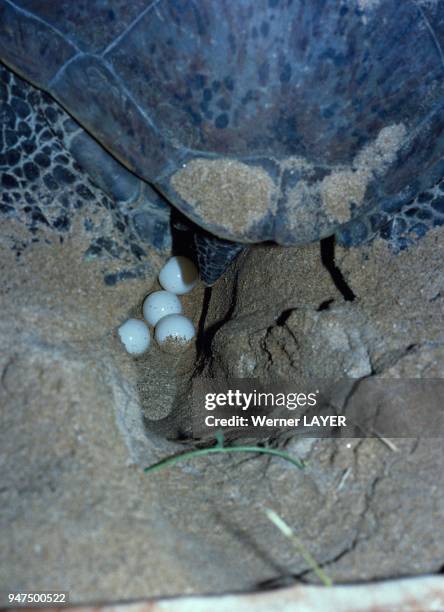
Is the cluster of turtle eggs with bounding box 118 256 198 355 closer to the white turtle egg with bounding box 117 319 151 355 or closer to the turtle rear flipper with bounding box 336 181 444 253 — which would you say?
the white turtle egg with bounding box 117 319 151 355

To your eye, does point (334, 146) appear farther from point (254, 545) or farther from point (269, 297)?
point (254, 545)

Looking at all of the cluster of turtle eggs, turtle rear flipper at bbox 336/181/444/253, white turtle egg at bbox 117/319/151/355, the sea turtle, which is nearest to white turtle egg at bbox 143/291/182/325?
the cluster of turtle eggs

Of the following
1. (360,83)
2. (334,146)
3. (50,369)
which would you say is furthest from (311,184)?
(50,369)

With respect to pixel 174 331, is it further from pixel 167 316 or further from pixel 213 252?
pixel 213 252

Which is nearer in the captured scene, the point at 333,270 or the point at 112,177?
the point at 112,177

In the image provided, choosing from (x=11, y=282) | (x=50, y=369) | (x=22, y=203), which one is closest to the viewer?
(x=50, y=369)

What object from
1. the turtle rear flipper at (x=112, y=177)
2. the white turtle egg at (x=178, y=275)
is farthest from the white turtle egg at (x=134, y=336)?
the turtle rear flipper at (x=112, y=177)

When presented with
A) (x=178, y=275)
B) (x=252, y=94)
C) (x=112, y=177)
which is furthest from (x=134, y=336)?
(x=252, y=94)
